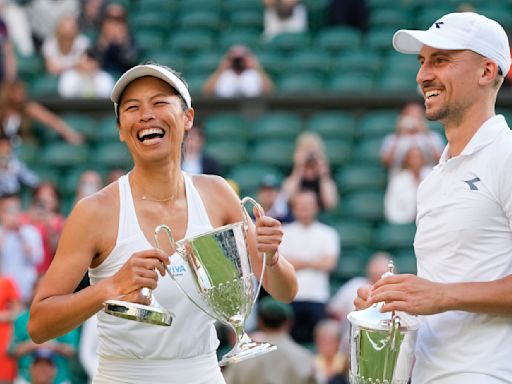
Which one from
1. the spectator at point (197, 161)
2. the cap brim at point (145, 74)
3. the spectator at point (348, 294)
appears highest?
the spectator at point (197, 161)

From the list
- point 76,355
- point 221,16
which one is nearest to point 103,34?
point 221,16

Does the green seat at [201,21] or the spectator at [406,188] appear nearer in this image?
the spectator at [406,188]

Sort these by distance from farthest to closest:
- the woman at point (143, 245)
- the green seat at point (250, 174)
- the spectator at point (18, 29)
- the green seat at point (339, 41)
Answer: the spectator at point (18, 29) < the green seat at point (339, 41) < the green seat at point (250, 174) < the woman at point (143, 245)

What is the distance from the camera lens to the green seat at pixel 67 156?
11.1m

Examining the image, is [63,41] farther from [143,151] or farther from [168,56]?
[143,151]

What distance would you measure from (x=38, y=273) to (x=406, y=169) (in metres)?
2.88

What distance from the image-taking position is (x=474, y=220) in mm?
3613

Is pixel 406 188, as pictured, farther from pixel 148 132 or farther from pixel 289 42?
pixel 148 132

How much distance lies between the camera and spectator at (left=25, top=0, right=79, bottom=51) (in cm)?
1308

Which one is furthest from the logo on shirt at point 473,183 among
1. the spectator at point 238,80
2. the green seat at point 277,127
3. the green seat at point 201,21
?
the green seat at point 201,21

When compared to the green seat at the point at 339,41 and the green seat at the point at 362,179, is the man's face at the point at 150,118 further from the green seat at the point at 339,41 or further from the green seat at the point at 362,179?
the green seat at the point at 339,41

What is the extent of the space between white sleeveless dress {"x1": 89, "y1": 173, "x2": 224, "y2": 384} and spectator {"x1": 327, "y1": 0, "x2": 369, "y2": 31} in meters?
8.68

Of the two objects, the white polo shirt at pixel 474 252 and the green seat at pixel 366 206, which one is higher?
the green seat at pixel 366 206

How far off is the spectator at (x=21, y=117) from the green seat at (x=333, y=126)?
2135mm
